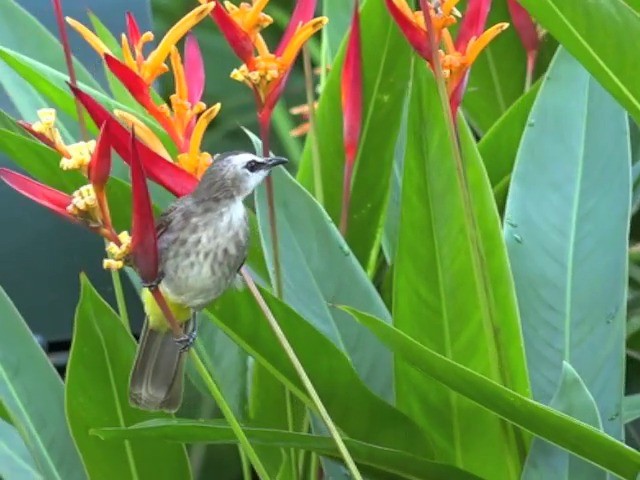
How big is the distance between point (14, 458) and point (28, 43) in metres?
0.34

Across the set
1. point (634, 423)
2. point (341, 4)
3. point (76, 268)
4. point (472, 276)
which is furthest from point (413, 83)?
point (76, 268)

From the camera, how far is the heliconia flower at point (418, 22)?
1.45 ft

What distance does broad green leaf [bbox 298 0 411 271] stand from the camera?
69 centimetres

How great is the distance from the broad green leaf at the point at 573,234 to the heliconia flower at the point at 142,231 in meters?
0.30

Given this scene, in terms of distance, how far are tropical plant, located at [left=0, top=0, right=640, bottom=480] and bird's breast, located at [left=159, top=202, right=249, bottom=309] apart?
0.8 inches

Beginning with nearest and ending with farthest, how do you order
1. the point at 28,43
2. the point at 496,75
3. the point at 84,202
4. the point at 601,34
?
the point at 84,202, the point at 601,34, the point at 28,43, the point at 496,75

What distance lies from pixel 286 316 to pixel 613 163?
0.23m

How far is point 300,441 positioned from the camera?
1.55 feet

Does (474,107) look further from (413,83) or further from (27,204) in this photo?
(27,204)

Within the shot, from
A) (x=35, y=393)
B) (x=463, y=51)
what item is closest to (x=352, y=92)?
(x=463, y=51)

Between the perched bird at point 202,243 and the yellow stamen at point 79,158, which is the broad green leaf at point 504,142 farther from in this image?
the yellow stamen at point 79,158

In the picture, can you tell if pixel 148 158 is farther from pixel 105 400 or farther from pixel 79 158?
pixel 105 400

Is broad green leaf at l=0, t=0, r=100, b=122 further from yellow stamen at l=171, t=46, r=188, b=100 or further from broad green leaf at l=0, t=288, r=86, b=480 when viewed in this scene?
yellow stamen at l=171, t=46, r=188, b=100

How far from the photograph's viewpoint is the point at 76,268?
1.13m
